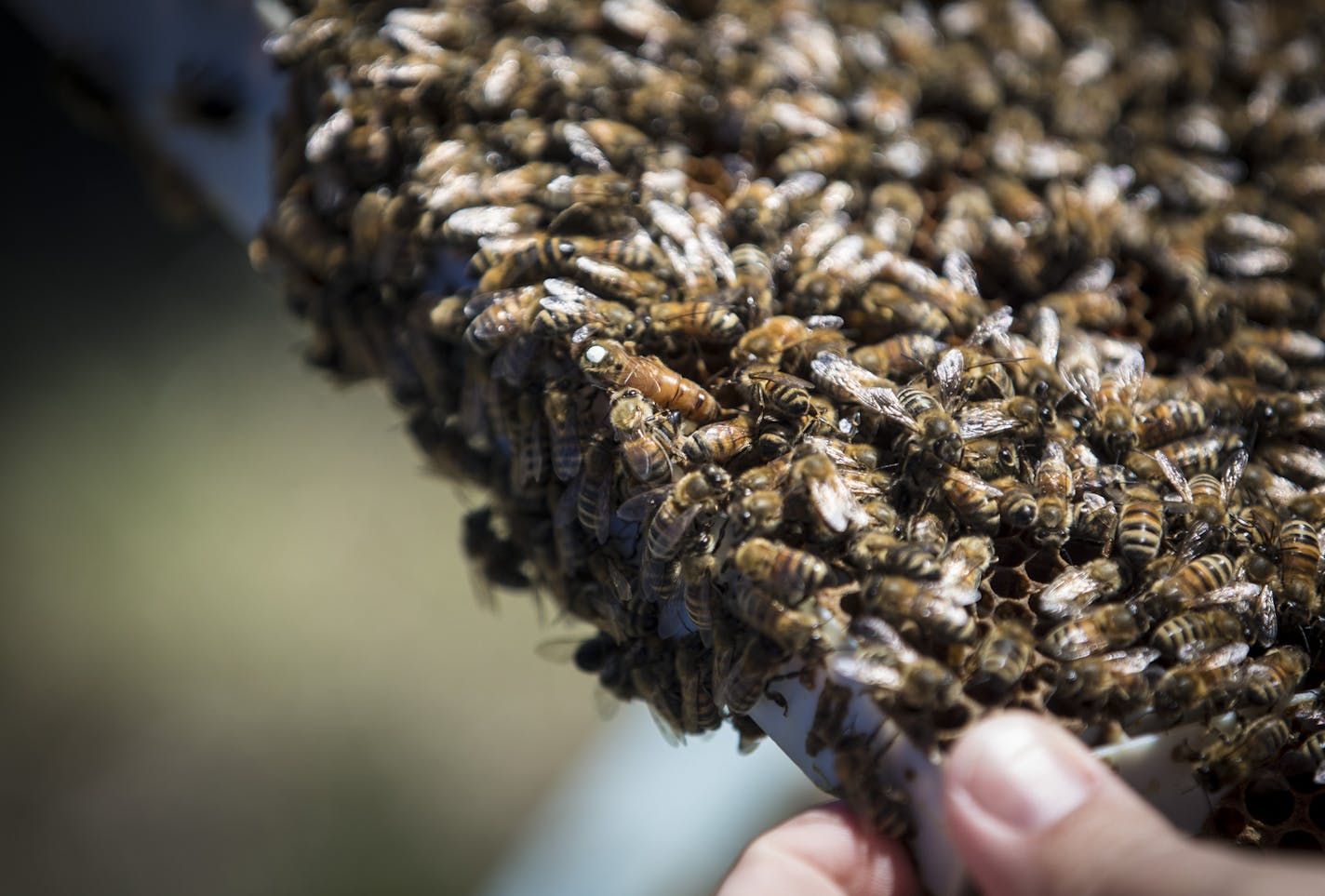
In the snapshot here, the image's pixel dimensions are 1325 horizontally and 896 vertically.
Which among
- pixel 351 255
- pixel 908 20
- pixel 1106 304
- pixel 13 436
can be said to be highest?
pixel 351 255

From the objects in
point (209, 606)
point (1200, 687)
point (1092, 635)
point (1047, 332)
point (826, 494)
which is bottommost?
point (209, 606)

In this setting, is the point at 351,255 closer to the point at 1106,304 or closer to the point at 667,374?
the point at 667,374

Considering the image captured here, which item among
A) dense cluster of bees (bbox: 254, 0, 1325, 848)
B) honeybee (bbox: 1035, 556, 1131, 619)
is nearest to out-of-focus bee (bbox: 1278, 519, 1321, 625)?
dense cluster of bees (bbox: 254, 0, 1325, 848)

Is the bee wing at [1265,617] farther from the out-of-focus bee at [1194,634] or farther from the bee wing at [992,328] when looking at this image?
the bee wing at [992,328]

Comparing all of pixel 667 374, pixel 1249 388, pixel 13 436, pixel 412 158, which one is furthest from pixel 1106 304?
pixel 13 436

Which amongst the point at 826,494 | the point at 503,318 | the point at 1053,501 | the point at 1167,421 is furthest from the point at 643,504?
the point at 1167,421

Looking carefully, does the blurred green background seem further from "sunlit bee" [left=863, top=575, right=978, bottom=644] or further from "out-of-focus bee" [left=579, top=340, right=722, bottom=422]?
"sunlit bee" [left=863, top=575, right=978, bottom=644]

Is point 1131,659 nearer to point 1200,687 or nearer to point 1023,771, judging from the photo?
point 1200,687

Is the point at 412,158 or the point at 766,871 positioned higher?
the point at 412,158
